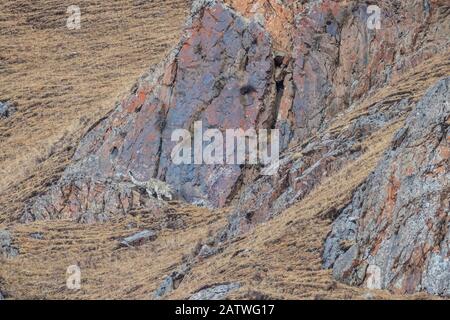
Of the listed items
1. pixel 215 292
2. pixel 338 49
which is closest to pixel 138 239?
pixel 338 49

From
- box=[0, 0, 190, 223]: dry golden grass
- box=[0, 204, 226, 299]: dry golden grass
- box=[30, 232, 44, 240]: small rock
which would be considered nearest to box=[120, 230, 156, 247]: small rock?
box=[0, 204, 226, 299]: dry golden grass

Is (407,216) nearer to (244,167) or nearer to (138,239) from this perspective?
(244,167)

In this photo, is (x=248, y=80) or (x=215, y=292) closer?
(x=215, y=292)

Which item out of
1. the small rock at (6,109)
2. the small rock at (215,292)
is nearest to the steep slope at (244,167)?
the small rock at (215,292)

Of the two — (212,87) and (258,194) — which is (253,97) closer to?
(212,87)
